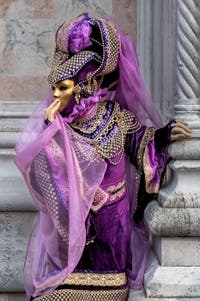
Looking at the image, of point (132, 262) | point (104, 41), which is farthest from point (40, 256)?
point (104, 41)

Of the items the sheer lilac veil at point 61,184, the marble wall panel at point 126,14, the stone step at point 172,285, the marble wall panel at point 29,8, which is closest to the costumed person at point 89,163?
the sheer lilac veil at point 61,184

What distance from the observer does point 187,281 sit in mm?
3467

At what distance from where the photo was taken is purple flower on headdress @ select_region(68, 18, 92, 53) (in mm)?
3432

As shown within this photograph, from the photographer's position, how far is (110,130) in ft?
11.5

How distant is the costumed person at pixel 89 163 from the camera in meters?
3.40

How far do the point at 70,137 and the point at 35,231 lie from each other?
48 cm

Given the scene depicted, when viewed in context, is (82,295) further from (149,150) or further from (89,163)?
(149,150)

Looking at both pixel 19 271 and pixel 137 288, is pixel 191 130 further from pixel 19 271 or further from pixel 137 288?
pixel 19 271

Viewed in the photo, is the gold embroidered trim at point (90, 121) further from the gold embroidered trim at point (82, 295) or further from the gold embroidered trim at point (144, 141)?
the gold embroidered trim at point (82, 295)

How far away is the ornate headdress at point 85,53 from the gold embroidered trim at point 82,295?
2.45ft

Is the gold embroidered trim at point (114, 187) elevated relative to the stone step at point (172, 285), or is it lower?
elevated

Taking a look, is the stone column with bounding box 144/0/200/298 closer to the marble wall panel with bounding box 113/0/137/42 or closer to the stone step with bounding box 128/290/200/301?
the stone step with bounding box 128/290/200/301

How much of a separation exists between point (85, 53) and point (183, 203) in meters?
0.71

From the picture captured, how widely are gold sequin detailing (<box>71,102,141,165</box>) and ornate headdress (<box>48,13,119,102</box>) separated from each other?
0.11 m
